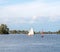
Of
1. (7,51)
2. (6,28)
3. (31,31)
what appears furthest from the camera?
(6,28)

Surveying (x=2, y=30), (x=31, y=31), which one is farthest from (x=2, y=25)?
(x=31, y=31)

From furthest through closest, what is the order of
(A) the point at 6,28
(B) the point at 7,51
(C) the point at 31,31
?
(A) the point at 6,28 → (C) the point at 31,31 → (B) the point at 7,51

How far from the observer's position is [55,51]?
57.9 meters

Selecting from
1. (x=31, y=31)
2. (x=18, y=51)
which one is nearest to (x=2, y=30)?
(x=31, y=31)

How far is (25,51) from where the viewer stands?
57.7 metres

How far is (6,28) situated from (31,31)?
46.2 metres

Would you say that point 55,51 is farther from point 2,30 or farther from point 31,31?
point 2,30

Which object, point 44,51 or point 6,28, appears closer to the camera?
point 44,51

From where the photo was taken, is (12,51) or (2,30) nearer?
(12,51)

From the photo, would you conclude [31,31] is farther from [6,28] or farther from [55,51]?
[55,51]

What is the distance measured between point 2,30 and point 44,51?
128m

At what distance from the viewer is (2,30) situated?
601 feet

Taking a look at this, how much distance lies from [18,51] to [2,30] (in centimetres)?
12657

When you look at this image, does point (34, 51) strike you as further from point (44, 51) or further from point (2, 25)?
Answer: point (2, 25)
